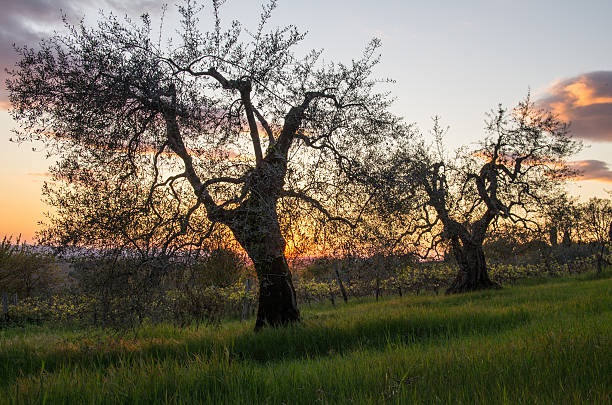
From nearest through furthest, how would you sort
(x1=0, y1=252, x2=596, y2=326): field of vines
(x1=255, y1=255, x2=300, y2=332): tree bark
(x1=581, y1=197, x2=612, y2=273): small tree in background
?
(x1=0, y1=252, x2=596, y2=326): field of vines < (x1=255, y1=255, x2=300, y2=332): tree bark < (x1=581, y1=197, x2=612, y2=273): small tree in background

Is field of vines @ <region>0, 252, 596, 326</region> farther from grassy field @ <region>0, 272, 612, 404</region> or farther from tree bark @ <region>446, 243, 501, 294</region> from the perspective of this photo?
tree bark @ <region>446, 243, 501, 294</region>

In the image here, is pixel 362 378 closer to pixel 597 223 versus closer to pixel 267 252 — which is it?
pixel 267 252

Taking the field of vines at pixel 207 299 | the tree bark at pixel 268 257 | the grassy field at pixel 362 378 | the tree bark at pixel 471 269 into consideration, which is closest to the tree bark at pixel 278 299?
the tree bark at pixel 268 257

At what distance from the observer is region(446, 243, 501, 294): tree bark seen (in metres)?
26.2

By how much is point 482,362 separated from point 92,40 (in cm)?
1202

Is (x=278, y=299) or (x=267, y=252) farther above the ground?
(x=267, y=252)

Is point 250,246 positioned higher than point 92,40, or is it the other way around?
point 92,40

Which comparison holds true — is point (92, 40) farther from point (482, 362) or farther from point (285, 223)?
point (482, 362)

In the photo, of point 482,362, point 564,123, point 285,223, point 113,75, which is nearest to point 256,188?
point 285,223

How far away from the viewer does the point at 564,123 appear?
2398 cm

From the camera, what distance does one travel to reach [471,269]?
86.5ft

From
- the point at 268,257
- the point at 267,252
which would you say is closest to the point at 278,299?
the point at 268,257

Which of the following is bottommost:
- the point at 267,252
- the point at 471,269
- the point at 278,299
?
the point at 471,269

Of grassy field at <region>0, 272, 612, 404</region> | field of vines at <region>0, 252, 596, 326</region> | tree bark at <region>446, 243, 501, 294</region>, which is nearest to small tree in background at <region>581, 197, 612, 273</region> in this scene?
field of vines at <region>0, 252, 596, 326</region>
